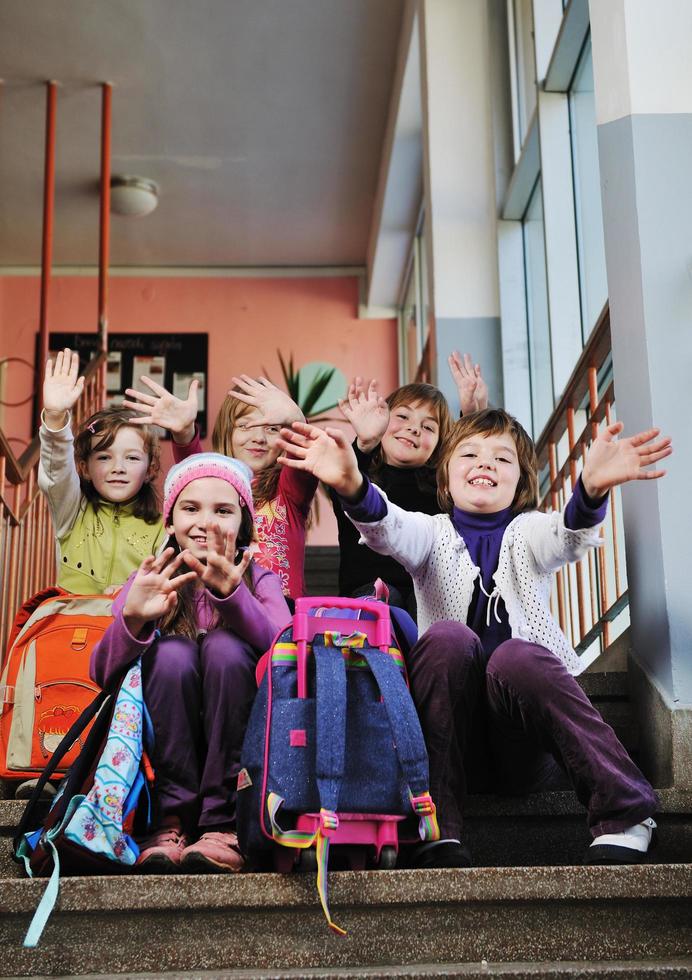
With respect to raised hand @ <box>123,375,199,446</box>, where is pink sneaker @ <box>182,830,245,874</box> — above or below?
below

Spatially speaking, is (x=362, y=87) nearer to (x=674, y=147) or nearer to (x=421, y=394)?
(x=421, y=394)

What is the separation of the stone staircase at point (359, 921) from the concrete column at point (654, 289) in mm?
503

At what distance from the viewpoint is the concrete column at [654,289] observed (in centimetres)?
212

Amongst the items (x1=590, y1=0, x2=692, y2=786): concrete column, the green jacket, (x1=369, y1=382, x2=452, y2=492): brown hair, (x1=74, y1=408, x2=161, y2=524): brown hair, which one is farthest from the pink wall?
(x1=590, y1=0, x2=692, y2=786): concrete column

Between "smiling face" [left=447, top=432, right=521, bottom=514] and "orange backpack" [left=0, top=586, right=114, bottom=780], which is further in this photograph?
"smiling face" [left=447, top=432, right=521, bottom=514]

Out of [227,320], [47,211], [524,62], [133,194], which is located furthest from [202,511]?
[227,320]

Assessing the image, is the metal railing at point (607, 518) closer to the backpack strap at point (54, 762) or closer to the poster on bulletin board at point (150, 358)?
the backpack strap at point (54, 762)

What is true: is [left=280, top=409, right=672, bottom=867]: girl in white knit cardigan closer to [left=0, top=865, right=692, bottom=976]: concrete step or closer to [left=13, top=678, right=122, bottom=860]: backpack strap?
[left=0, top=865, right=692, bottom=976]: concrete step

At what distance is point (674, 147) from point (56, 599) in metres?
1.49

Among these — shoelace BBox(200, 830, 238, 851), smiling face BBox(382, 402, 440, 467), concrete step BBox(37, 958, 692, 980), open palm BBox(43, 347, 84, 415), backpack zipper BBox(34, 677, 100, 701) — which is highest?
open palm BBox(43, 347, 84, 415)

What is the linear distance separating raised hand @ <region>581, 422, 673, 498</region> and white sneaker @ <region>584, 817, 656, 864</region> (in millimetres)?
544

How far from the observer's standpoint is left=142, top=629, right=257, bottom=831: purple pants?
190 centimetres

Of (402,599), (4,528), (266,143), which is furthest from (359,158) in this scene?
(402,599)

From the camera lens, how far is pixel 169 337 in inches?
305
